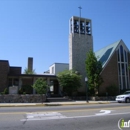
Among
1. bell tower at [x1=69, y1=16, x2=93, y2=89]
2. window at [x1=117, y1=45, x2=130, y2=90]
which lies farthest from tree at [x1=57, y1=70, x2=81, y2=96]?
window at [x1=117, y1=45, x2=130, y2=90]

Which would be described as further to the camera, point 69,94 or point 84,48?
point 84,48

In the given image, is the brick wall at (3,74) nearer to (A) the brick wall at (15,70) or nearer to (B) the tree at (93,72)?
(A) the brick wall at (15,70)

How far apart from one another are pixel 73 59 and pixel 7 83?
13.3m

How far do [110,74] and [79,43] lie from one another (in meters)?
8.80

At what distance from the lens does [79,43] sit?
34.8 m

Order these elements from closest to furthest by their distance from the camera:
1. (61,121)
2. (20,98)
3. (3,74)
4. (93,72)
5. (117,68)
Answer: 1. (61,121)
2. (20,98)
3. (3,74)
4. (93,72)
5. (117,68)

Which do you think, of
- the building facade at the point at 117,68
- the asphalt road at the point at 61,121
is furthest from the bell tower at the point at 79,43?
the asphalt road at the point at 61,121

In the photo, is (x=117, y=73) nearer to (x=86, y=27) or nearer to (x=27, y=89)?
(x=86, y=27)

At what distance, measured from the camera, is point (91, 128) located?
23.2ft

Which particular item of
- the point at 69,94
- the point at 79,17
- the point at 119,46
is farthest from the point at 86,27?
the point at 69,94

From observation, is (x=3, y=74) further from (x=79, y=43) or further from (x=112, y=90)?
(x=112, y=90)

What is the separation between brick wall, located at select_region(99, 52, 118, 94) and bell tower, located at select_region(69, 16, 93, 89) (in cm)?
409

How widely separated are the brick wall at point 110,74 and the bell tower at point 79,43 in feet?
13.4

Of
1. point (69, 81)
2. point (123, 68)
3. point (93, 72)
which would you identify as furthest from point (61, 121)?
point (123, 68)
